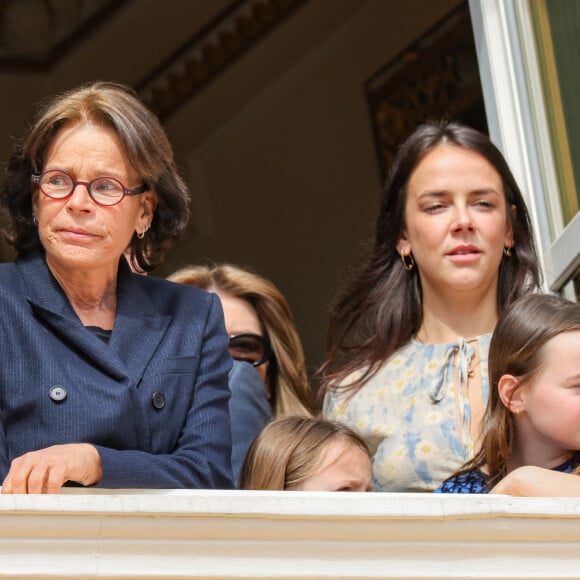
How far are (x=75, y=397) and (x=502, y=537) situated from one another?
2.61 feet

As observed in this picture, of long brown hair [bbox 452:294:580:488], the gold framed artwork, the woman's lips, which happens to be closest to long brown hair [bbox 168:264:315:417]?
the woman's lips

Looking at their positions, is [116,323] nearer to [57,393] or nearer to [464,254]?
[57,393]

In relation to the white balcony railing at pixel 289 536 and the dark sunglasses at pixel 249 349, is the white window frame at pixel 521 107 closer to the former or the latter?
the dark sunglasses at pixel 249 349

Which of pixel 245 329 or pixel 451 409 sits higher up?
pixel 245 329

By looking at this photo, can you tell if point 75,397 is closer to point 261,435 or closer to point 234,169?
point 261,435

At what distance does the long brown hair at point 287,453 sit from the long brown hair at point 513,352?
0.96 feet

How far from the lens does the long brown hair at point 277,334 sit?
3855 mm

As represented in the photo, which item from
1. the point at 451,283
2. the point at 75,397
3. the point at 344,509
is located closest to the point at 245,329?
the point at 451,283

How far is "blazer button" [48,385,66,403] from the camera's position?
250cm

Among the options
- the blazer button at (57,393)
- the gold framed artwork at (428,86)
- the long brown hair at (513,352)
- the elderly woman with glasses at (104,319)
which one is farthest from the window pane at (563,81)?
the gold framed artwork at (428,86)

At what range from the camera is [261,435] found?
10.1 ft

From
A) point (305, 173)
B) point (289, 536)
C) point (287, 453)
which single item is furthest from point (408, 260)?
point (305, 173)

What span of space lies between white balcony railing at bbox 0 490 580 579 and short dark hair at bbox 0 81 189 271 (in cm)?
80

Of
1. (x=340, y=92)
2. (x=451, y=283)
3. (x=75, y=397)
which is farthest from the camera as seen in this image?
(x=340, y=92)
